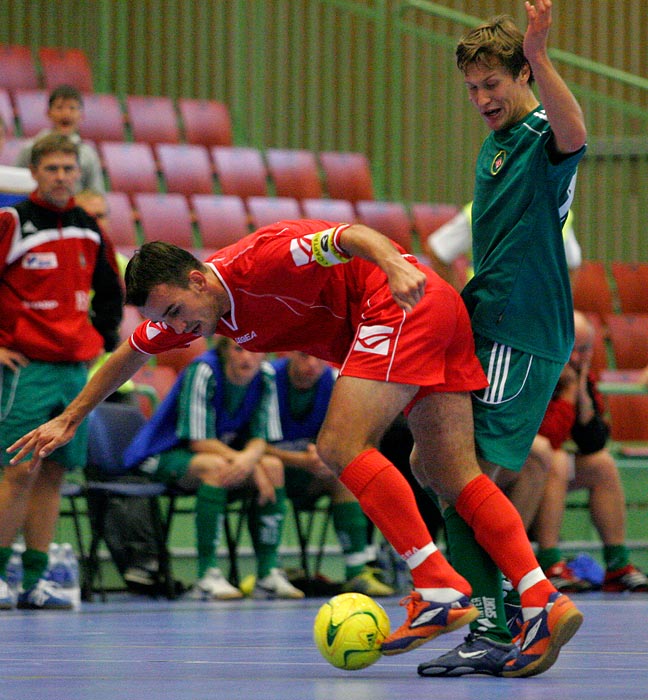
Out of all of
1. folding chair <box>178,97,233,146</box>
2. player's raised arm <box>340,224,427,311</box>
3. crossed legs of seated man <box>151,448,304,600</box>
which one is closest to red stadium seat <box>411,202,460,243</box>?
folding chair <box>178,97,233,146</box>

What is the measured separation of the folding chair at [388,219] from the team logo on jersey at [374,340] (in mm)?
6660

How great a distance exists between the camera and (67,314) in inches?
223

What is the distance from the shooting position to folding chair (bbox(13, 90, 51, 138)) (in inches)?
384

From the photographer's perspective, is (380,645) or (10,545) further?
(10,545)

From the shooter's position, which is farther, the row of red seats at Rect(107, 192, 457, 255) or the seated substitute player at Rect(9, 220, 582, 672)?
the row of red seats at Rect(107, 192, 457, 255)

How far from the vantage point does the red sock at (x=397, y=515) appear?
10.8ft

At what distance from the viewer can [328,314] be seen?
3.52m

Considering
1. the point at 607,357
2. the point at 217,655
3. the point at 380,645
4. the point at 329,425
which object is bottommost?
the point at 607,357

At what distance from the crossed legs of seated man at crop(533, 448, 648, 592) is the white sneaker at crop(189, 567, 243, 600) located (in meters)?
1.59

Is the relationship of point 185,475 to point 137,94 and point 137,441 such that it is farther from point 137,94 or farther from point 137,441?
point 137,94

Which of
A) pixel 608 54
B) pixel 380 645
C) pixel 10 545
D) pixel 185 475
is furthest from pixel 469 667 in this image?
pixel 608 54

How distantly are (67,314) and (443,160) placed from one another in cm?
627

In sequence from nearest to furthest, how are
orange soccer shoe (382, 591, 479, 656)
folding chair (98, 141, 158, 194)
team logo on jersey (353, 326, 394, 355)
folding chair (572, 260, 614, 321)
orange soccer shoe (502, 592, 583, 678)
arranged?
1. orange soccer shoe (502, 592, 583, 678)
2. orange soccer shoe (382, 591, 479, 656)
3. team logo on jersey (353, 326, 394, 355)
4. folding chair (98, 141, 158, 194)
5. folding chair (572, 260, 614, 321)

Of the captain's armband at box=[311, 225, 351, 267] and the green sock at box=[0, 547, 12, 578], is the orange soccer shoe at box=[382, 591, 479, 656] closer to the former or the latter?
the captain's armband at box=[311, 225, 351, 267]
